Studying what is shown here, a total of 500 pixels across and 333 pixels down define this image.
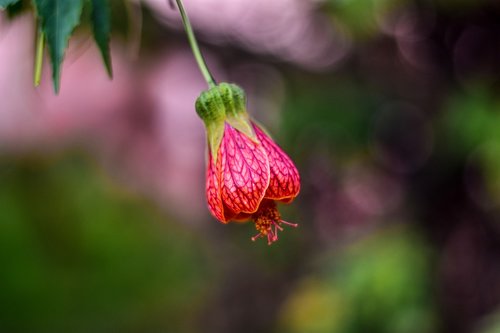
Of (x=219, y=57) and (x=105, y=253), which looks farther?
(x=105, y=253)

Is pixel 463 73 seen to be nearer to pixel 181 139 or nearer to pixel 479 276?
Answer: pixel 479 276

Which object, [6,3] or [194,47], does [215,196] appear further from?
[6,3]

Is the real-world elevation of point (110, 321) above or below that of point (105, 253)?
below

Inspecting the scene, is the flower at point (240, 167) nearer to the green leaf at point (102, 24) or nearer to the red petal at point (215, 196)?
the red petal at point (215, 196)

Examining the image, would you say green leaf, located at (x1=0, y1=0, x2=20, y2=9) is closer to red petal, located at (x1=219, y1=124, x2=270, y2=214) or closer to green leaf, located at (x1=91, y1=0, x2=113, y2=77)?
green leaf, located at (x1=91, y1=0, x2=113, y2=77)

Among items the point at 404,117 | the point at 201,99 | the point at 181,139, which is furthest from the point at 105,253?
the point at 201,99

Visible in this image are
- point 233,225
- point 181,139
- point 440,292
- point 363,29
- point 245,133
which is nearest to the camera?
point 245,133

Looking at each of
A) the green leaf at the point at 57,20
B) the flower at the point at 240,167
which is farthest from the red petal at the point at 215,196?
the green leaf at the point at 57,20
